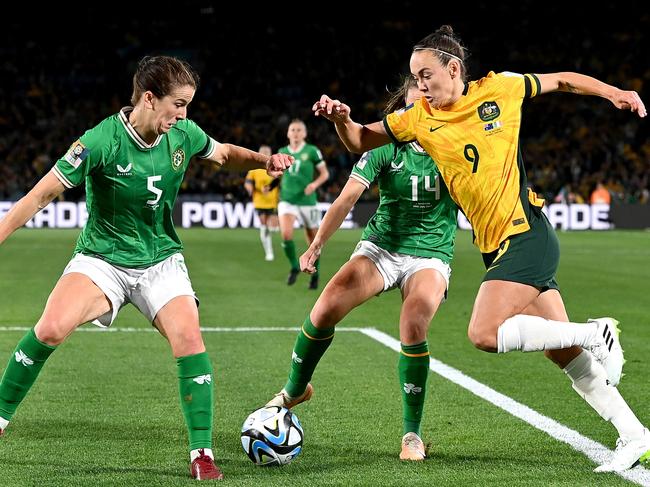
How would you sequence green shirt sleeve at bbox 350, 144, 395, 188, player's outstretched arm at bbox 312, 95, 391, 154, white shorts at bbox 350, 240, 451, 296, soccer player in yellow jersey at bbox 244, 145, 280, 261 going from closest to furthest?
player's outstretched arm at bbox 312, 95, 391, 154, white shorts at bbox 350, 240, 451, 296, green shirt sleeve at bbox 350, 144, 395, 188, soccer player in yellow jersey at bbox 244, 145, 280, 261

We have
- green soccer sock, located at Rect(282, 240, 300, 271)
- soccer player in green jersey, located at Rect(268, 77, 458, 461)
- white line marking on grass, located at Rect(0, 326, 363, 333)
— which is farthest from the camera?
green soccer sock, located at Rect(282, 240, 300, 271)

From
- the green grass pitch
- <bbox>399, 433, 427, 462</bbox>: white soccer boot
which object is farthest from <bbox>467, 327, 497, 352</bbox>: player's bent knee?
<bbox>399, 433, 427, 462</bbox>: white soccer boot

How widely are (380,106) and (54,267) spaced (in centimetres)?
2190

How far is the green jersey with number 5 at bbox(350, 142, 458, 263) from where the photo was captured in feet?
19.2

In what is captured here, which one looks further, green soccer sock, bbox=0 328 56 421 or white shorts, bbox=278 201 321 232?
white shorts, bbox=278 201 321 232

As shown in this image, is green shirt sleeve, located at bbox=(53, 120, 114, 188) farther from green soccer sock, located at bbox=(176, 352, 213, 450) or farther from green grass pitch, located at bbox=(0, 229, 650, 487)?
green grass pitch, located at bbox=(0, 229, 650, 487)

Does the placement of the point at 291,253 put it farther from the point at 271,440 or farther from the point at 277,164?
the point at 271,440

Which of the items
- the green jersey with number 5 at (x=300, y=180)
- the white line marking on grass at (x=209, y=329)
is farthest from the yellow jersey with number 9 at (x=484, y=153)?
the green jersey with number 5 at (x=300, y=180)

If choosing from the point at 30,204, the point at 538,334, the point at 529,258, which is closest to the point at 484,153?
the point at 529,258

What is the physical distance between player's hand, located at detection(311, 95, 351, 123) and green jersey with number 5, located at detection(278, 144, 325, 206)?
10.8 m

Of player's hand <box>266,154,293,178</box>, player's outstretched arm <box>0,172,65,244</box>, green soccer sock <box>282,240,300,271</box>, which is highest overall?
player's hand <box>266,154,293,178</box>

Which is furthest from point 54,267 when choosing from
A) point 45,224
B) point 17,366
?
point 45,224

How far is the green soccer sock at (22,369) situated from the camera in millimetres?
4945

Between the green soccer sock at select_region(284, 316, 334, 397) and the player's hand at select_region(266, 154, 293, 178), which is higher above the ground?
the player's hand at select_region(266, 154, 293, 178)
